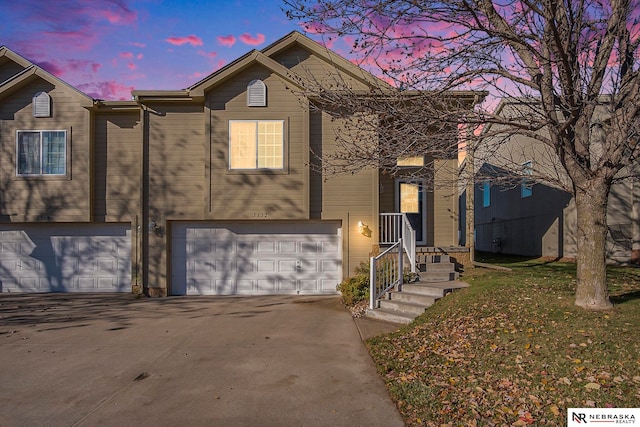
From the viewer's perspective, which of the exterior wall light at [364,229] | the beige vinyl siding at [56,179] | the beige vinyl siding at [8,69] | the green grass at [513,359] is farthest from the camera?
the beige vinyl siding at [8,69]

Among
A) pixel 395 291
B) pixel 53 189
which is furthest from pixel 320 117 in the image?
pixel 53 189

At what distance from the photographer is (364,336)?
791 centimetres

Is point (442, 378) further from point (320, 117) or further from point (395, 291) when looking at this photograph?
point (320, 117)

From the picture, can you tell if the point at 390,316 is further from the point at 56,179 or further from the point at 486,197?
the point at 486,197

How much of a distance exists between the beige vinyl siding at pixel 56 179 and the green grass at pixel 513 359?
10.3m

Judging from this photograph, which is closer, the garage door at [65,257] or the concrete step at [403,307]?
the concrete step at [403,307]

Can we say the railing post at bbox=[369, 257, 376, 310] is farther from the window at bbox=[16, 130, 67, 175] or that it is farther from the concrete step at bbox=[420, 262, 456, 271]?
the window at bbox=[16, 130, 67, 175]

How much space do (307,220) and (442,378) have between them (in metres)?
7.96

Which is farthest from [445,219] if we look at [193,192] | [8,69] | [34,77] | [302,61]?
[8,69]

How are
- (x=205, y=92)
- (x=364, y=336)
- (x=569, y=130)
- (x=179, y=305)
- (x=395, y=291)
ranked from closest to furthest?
(x=569, y=130), (x=364, y=336), (x=395, y=291), (x=179, y=305), (x=205, y=92)

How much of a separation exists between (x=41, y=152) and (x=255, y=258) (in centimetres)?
719

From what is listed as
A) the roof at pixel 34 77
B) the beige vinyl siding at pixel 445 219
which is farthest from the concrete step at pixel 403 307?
the roof at pixel 34 77

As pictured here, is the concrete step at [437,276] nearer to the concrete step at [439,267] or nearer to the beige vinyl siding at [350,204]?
the concrete step at [439,267]

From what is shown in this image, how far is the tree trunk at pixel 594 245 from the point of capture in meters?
6.68
